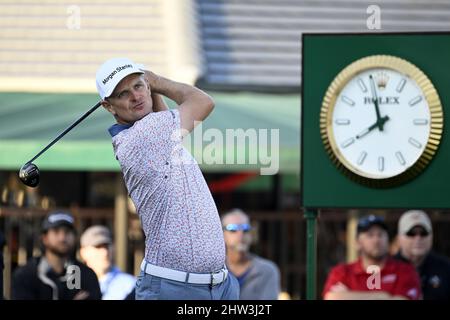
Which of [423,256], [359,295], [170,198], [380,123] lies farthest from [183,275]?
[423,256]

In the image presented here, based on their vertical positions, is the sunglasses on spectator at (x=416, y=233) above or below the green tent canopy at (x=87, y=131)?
below

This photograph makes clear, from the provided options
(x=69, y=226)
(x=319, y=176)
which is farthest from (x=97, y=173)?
(x=319, y=176)

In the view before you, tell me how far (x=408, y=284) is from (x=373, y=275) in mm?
545

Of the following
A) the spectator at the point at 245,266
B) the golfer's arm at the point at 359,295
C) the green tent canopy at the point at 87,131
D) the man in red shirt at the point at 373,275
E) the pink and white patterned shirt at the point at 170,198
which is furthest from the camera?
the green tent canopy at the point at 87,131

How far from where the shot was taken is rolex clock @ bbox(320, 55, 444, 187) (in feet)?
21.0

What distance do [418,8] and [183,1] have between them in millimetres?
2043

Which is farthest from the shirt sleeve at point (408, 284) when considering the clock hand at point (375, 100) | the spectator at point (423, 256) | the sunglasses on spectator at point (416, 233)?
the clock hand at point (375, 100)

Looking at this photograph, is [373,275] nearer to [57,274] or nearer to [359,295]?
[359,295]

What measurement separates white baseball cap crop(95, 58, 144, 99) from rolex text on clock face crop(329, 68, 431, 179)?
1396mm

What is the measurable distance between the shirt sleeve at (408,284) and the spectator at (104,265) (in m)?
1.70

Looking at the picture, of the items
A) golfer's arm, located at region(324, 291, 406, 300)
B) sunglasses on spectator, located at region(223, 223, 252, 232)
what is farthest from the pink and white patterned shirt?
sunglasses on spectator, located at region(223, 223, 252, 232)

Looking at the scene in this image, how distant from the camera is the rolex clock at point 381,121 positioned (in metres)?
6.39

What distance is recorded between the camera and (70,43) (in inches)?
429

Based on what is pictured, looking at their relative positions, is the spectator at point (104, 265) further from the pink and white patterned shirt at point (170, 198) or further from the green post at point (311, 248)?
the pink and white patterned shirt at point (170, 198)
